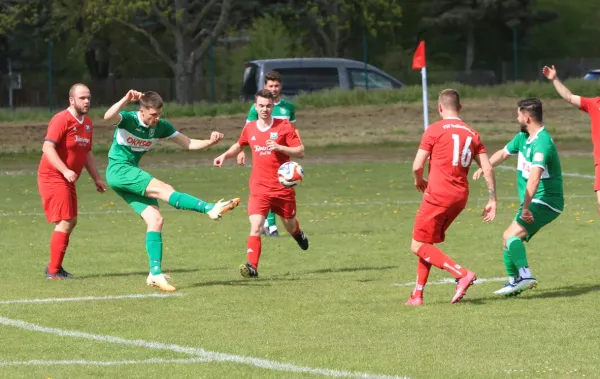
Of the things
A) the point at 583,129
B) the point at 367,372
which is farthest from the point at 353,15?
the point at 367,372

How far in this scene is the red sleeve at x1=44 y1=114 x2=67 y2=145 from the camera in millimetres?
12602

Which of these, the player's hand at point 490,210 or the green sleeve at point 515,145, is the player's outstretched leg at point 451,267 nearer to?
the player's hand at point 490,210

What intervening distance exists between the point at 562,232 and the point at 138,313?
7.15 m

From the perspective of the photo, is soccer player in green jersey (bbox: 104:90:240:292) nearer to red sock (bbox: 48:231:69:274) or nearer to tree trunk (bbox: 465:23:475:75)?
red sock (bbox: 48:231:69:274)

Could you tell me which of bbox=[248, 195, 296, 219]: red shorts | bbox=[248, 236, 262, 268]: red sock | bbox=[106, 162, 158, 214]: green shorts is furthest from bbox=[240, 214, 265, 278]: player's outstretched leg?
bbox=[106, 162, 158, 214]: green shorts

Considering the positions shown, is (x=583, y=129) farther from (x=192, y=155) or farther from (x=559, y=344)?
(x=559, y=344)

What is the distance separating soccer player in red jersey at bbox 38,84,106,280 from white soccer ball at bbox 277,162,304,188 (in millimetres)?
1906

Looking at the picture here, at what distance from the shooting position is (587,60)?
2339 inches

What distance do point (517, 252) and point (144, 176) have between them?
11.0 ft

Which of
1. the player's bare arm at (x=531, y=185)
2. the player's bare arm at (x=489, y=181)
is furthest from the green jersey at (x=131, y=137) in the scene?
the player's bare arm at (x=531, y=185)

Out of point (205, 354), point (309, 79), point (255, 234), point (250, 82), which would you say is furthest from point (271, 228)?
point (309, 79)

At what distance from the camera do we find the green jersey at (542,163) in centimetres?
1088

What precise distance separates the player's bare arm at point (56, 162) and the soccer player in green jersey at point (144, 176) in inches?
16.5

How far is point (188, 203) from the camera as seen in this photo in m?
11.7
